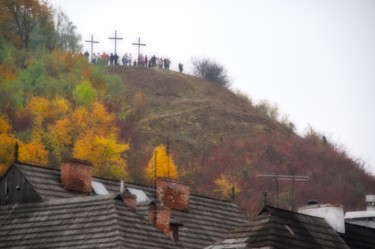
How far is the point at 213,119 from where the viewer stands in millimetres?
183625

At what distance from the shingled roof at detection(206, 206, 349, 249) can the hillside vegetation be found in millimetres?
72795

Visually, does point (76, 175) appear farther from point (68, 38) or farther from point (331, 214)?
point (68, 38)

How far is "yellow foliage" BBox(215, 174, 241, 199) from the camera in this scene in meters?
145

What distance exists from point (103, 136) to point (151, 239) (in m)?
89.0

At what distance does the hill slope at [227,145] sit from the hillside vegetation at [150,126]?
0.16 m

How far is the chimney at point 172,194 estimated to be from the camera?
6350cm

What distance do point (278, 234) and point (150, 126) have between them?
426 ft

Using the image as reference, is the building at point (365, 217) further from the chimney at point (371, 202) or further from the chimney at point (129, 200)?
the chimney at point (129, 200)

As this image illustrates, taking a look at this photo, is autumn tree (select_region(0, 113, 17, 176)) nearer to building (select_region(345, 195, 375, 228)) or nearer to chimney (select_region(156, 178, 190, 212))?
chimney (select_region(156, 178, 190, 212))

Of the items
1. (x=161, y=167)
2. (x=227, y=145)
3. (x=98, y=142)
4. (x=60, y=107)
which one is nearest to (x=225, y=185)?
(x=60, y=107)

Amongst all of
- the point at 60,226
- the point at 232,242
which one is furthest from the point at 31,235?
the point at 232,242

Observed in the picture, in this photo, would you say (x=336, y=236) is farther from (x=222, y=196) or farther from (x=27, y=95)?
(x=27, y=95)

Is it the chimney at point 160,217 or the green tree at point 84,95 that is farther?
the green tree at point 84,95

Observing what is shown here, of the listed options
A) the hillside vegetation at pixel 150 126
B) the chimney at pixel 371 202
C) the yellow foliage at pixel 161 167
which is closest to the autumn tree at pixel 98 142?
the hillside vegetation at pixel 150 126
